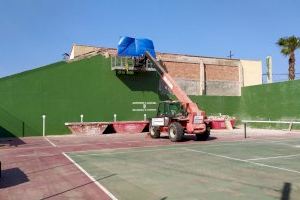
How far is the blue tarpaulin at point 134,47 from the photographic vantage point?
3200cm

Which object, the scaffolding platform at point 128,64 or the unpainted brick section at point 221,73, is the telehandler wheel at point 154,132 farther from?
the unpainted brick section at point 221,73

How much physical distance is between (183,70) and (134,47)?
26.1 feet

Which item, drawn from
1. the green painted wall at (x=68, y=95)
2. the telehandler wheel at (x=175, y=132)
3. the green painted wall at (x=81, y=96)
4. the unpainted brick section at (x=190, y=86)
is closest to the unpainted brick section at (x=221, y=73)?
the unpainted brick section at (x=190, y=86)

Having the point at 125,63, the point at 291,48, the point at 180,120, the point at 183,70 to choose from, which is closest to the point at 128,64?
the point at 125,63

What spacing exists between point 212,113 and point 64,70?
606 inches

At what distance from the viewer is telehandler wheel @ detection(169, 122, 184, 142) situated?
2388 cm

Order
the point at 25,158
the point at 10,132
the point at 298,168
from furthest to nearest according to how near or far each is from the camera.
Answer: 1. the point at 10,132
2. the point at 25,158
3. the point at 298,168

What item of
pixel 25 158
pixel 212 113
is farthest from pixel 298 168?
pixel 212 113

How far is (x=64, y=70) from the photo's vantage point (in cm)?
3222

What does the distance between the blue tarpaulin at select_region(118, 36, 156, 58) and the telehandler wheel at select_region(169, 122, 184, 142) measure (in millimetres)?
9276

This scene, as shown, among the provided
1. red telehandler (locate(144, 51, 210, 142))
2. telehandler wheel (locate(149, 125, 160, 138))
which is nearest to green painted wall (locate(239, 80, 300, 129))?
red telehandler (locate(144, 51, 210, 142))

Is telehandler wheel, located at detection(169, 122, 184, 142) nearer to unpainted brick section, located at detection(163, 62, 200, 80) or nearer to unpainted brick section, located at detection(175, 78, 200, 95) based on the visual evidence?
unpainted brick section, located at detection(163, 62, 200, 80)

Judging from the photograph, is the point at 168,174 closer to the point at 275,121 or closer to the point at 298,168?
the point at 298,168

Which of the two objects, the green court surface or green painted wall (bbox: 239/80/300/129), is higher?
green painted wall (bbox: 239/80/300/129)
